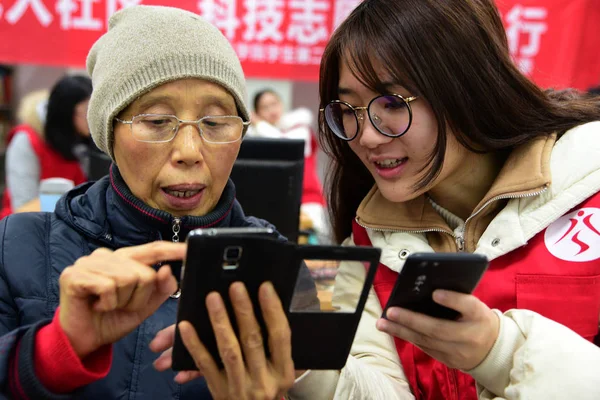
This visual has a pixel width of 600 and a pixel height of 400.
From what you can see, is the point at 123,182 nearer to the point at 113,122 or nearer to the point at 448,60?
the point at 113,122

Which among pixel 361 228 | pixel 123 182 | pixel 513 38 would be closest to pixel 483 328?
pixel 361 228

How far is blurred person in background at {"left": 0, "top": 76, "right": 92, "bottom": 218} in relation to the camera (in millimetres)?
3703

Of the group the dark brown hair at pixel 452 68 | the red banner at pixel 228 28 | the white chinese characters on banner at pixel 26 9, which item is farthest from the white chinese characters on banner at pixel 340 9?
the dark brown hair at pixel 452 68

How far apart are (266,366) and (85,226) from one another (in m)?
0.53

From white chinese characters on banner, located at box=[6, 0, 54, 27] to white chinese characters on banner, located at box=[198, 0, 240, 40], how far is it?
2.83ft

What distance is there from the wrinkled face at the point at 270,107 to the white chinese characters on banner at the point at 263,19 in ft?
7.65

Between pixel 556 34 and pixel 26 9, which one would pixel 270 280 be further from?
pixel 556 34

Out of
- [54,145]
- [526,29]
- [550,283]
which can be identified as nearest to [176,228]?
[550,283]

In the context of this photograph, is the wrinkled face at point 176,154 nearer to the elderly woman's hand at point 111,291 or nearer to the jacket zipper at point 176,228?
the jacket zipper at point 176,228

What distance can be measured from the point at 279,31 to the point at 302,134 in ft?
5.10

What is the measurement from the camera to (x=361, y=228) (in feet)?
5.75

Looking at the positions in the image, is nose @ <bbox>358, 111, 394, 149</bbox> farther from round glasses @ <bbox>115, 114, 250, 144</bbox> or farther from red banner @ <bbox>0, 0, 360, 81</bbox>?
red banner @ <bbox>0, 0, 360, 81</bbox>

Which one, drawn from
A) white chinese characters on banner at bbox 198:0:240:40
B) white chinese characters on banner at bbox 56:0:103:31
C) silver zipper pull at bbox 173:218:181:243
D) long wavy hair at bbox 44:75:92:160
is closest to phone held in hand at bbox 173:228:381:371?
silver zipper pull at bbox 173:218:181:243

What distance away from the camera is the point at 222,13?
3.57 metres
